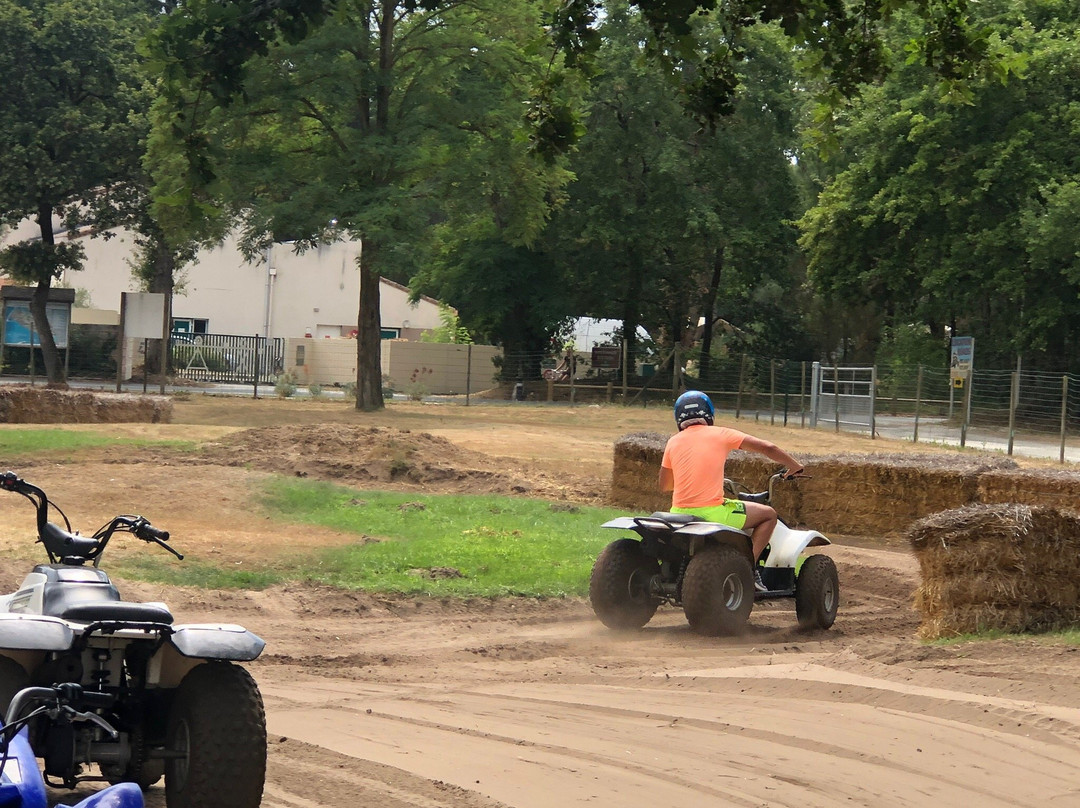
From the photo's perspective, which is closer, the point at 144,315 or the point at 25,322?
the point at 144,315

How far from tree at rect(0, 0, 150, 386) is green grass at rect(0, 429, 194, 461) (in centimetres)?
2255

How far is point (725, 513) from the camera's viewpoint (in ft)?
33.8

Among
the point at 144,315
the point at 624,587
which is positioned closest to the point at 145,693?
the point at 624,587

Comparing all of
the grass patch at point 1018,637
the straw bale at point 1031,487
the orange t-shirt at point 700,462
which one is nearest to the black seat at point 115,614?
the orange t-shirt at point 700,462

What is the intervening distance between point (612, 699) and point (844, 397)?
33327mm

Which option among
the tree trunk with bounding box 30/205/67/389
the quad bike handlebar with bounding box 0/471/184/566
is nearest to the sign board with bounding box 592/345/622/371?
the tree trunk with bounding box 30/205/67/389

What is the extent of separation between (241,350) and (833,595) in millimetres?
46254

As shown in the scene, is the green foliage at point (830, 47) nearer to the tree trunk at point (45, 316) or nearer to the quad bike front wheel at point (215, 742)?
the quad bike front wheel at point (215, 742)

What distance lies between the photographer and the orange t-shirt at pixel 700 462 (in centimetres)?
1020

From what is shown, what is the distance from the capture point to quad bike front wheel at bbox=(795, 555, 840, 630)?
35.1 ft

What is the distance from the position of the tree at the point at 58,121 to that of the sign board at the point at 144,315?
752 centimetres

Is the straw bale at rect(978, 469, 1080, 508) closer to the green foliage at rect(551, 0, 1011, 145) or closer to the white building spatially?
the green foliage at rect(551, 0, 1011, 145)

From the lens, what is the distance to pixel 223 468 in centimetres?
1719

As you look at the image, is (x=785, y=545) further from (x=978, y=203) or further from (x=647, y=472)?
(x=978, y=203)
